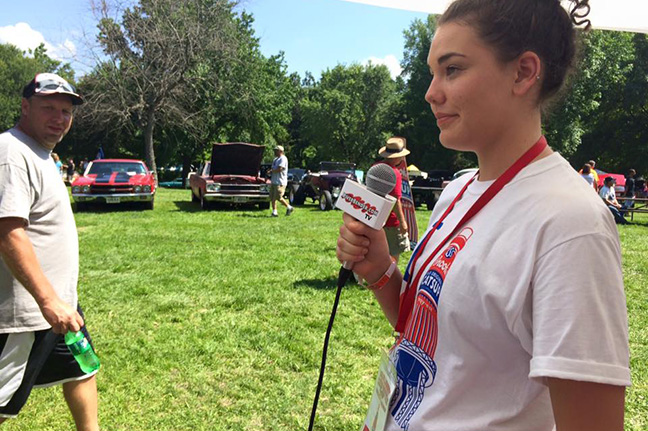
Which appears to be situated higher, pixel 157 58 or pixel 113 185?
pixel 157 58

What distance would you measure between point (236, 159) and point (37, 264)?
13751 mm

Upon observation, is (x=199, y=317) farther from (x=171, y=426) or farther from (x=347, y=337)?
(x=171, y=426)

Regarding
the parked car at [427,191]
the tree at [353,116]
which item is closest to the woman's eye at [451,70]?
the parked car at [427,191]

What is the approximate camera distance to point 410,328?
1.16 metres

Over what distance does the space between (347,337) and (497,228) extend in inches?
146

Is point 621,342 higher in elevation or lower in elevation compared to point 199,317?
higher

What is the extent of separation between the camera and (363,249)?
4.33 ft

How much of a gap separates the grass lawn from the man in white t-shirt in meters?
0.95

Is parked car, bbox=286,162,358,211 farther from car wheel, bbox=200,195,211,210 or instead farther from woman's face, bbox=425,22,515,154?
woman's face, bbox=425,22,515,154

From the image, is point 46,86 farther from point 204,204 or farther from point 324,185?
point 324,185

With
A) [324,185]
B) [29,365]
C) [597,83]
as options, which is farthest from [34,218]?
[597,83]

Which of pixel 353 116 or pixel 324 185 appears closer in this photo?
pixel 324 185

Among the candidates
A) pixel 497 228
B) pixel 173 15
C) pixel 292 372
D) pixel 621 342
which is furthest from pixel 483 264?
pixel 173 15

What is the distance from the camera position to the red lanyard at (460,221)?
104 centimetres
